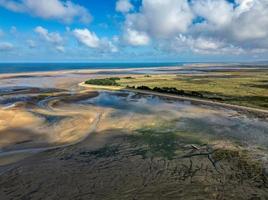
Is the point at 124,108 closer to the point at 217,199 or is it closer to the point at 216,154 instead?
the point at 216,154

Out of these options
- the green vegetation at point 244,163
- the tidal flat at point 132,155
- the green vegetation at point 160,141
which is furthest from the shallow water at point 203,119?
the green vegetation at point 244,163

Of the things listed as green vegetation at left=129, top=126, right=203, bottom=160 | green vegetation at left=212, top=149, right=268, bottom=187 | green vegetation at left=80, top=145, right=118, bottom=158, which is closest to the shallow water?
green vegetation at left=129, top=126, right=203, bottom=160

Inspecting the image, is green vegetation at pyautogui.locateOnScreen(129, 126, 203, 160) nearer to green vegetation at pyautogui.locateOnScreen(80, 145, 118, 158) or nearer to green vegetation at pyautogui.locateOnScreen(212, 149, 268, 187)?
green vegetation at pyautogui.locateOnScreen(80, 145, 118, 158)

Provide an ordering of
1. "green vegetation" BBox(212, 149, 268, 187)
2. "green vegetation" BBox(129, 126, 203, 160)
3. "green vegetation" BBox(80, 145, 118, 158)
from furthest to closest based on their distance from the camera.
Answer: "green vegetation" BBox(129, 126, 203, 160) → "green vegetation" BBox(80, 145, 118, 158) → "green vegetation" BBox(212, 149, 268, 187)

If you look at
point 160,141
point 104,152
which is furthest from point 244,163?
point 104,152

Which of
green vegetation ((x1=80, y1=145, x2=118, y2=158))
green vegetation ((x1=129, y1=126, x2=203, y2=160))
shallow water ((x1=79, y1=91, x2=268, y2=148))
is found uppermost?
green vegetation ((x1=80, y1=145, x2=118, y2=158))

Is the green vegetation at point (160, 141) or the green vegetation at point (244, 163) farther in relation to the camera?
the green vegetation at point (160, 141)

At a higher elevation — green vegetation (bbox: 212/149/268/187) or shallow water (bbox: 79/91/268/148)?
green vegetation (bbox: 212/149/268/187)

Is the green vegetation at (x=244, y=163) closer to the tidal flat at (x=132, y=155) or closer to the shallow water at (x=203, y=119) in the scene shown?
the tidal flat at (x=132, y=155)

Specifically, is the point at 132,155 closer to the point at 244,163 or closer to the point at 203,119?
the point at 244,163
